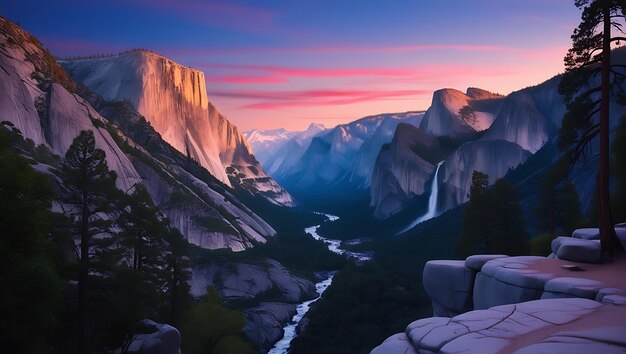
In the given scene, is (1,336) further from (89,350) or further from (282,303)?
(282,303)

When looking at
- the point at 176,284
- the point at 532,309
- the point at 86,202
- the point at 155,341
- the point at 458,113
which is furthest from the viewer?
the point at 458,113

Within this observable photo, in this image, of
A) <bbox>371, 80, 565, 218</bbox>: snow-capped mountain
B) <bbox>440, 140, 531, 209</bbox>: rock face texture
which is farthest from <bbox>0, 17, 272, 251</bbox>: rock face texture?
<bbox>371, 80, 565, 218</bbox>: snow-capped mountain

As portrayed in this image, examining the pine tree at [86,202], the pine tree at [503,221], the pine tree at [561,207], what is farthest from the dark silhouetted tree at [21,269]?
the pine tree at [561,207]

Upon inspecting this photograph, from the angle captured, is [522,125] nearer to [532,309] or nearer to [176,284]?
[176,284]

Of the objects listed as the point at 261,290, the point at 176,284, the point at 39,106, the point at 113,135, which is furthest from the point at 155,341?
the point at 113,135

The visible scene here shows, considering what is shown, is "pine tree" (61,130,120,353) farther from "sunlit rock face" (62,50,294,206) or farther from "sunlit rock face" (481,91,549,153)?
"sunlit rock face" (62,50,294,206)

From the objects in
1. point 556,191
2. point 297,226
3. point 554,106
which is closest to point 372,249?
point 297,226
